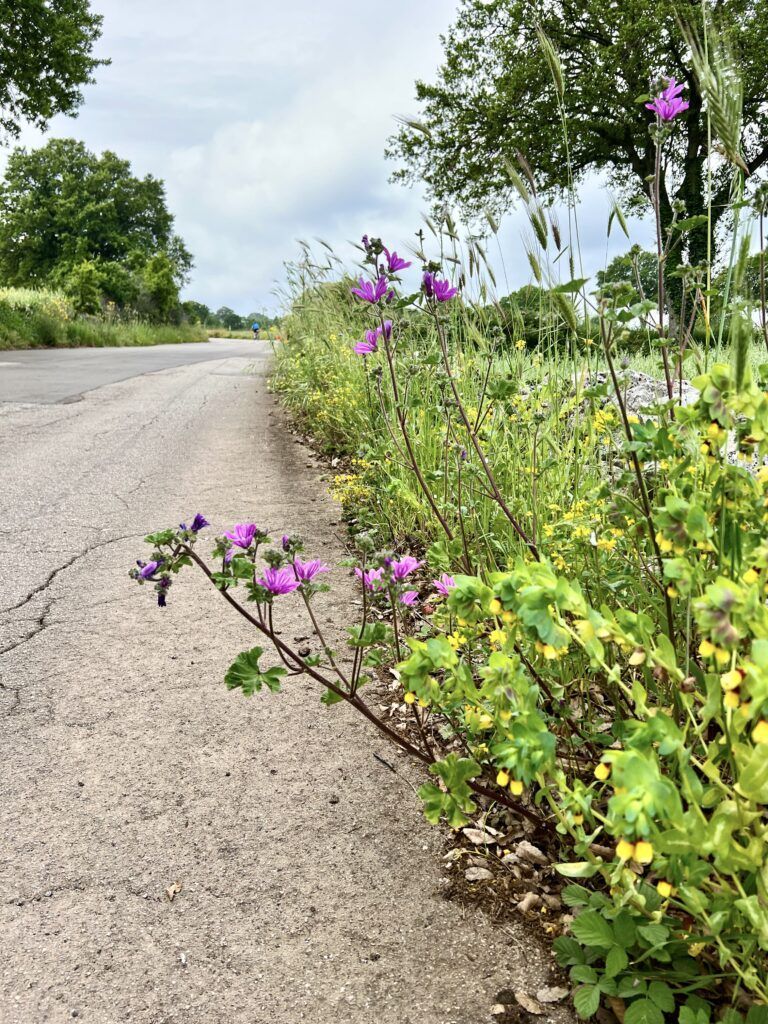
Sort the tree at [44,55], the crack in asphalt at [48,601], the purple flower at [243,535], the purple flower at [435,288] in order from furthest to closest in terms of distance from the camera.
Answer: the tree at [44,55] < the crack in asphalt at [48,601] < the purple flower at [435,288] < the purple flower at [243,535]

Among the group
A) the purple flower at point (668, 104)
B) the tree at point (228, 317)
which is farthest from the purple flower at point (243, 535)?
the tree at point (228, 317)

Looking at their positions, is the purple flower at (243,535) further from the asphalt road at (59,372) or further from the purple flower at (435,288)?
the asphalt road at (59,372)

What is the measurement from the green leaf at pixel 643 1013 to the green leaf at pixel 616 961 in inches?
2.0

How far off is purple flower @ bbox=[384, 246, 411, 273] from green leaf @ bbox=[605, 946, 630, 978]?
173cm

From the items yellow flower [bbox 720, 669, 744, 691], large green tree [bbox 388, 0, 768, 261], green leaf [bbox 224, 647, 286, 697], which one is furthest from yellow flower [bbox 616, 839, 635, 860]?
large green tree [bbox 388, 0, 768, 261]

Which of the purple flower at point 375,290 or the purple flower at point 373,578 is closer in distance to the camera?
the purple flower at point 373,578

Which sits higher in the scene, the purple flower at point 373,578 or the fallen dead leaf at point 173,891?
the purple flower at point 373,578

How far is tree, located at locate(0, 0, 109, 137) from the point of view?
54.0 feet

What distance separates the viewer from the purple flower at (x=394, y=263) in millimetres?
2047

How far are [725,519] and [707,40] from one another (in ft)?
3.52

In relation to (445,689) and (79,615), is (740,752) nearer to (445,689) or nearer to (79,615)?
(445,689)

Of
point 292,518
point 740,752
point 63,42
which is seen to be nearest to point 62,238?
point 63,42

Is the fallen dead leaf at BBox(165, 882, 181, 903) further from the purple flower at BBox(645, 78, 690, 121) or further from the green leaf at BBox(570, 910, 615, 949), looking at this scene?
the purple flower at BBox(645, 78, 690, 121)

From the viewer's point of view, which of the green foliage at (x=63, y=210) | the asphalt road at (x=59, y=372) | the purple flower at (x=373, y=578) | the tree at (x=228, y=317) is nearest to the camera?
the purple flower at (x=373, y=578)
